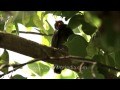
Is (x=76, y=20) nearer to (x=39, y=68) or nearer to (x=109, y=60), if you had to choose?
(x=109, y=60)

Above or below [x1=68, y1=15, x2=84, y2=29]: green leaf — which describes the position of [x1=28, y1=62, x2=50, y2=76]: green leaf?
below

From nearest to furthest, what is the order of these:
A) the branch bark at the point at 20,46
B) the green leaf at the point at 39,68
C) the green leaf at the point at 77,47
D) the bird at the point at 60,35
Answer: the green leaf at the point at 77,47, the branch bark at the point at 20,46, the green leaf at the point at 39,68, the bird at the point at 60,35

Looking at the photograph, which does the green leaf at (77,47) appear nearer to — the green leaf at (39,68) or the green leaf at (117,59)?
the green leaf at (117,59)

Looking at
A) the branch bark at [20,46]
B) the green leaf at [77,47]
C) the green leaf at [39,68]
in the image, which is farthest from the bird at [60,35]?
the green leaf at [77,47]

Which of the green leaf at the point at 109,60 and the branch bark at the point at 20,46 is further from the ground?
the branch bark at the point at 20,46

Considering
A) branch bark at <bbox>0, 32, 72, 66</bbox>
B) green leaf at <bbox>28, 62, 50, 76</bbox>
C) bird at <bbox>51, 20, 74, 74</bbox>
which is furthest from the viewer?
bird at <bbox>51, 20, 74, 74</bbox>

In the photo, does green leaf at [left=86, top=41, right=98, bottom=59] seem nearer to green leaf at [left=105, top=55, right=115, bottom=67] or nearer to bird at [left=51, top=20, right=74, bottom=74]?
green leaf at [left=105, top=55, right=115, bottom=67]

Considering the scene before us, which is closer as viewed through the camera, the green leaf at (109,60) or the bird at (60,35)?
the green leaf at (109,60)

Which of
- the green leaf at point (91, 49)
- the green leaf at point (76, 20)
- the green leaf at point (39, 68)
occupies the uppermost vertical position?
the green leaf at point (76, 20)

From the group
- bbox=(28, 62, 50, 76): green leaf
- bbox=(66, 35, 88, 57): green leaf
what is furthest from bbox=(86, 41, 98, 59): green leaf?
bbox=(28, 62, 50, 76): green leaf

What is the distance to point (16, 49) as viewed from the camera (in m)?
1.06

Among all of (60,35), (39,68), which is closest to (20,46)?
(39,68)
